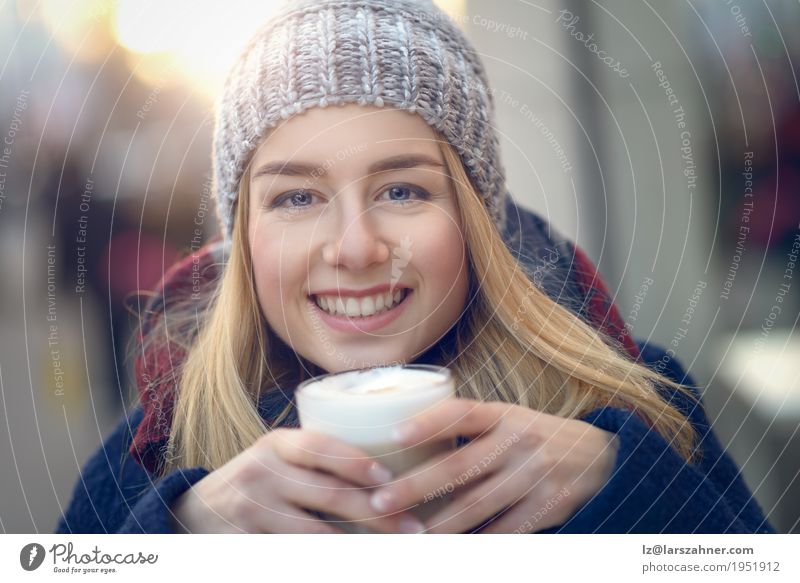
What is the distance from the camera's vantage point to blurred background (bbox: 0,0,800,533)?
0.62m

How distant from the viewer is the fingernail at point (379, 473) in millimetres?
481

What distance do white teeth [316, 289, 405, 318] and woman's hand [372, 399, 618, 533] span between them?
10 centimetres

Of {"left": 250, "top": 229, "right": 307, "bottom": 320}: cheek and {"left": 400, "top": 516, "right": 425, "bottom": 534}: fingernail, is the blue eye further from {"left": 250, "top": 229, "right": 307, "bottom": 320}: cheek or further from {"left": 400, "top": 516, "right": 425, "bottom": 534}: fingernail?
{"left": 400, "top": 516, "right": 425, "bottom": 534}: fingernail

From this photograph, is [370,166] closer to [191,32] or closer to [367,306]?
[367,306]

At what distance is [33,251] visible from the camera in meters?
0.64

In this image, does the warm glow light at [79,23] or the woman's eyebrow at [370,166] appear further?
the warm glow light at [79,23]

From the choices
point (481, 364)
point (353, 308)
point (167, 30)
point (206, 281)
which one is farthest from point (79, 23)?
point (481, 364)

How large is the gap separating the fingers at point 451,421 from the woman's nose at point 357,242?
126 millimetres

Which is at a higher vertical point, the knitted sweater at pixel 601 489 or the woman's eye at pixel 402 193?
the woman's eye at pixel 402 193

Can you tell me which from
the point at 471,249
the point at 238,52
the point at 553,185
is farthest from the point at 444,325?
the point at 238,52

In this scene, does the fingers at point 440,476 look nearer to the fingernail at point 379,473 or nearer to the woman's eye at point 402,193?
the fingernail at point 379,473

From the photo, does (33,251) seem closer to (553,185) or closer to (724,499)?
(553,185)

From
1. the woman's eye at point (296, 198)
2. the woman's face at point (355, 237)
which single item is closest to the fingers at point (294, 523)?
the woman's face at point (355, 237)
